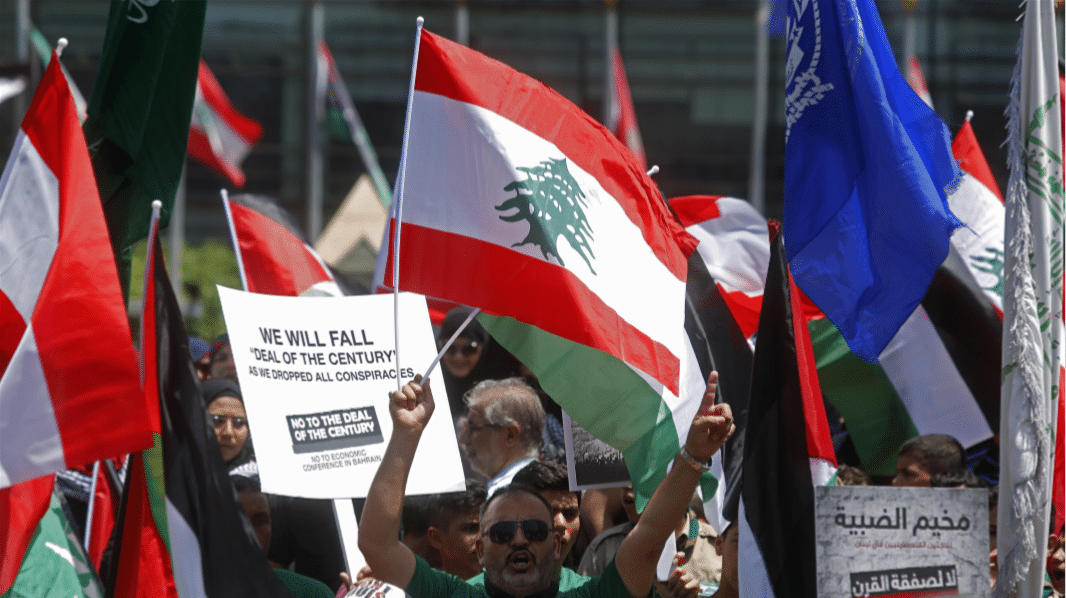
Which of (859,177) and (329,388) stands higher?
(859,177)

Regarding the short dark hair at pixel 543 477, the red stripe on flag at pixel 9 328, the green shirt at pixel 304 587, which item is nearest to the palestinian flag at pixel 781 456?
the short dark hair at pixel 543 477

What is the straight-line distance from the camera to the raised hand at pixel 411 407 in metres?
3.52

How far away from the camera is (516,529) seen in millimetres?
3602

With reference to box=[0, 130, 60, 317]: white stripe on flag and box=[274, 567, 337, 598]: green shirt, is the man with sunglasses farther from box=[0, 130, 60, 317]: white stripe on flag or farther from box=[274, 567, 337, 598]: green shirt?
box=[0, 130, 60, 317]: white stripe on flag

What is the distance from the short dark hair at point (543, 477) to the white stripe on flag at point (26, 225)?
1642 mm

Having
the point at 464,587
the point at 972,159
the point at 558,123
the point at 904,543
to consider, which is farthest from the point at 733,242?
the point at 904,543

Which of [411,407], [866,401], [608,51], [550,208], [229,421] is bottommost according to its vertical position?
[411,407]

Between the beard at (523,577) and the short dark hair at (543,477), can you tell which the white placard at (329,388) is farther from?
the beard at (523,577)

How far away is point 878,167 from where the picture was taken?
3814 mm

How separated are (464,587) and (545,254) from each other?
40.2 inches

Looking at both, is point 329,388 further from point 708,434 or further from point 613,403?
point 708,434

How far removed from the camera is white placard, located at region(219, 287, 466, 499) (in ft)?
13.8

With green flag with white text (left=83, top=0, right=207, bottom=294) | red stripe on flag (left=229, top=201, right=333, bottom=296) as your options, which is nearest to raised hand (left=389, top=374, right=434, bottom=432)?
green flag with white text (left=83, top=0, right=207, bottom=294)

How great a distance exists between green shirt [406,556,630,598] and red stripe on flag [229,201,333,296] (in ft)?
8.91
